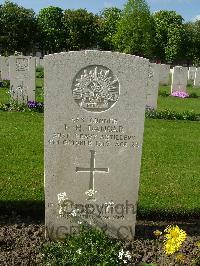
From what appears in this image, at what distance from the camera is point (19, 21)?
5497 cm

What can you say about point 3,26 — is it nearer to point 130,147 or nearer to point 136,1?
point 136,1

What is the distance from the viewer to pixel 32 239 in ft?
15.6

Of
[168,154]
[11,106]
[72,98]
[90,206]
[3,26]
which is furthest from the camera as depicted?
[3,26]

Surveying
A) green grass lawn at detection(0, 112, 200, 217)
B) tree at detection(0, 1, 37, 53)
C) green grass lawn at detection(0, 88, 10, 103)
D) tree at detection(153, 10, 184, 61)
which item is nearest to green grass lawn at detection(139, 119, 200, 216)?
green grass lawn at detection(0, 112, 200, 217)

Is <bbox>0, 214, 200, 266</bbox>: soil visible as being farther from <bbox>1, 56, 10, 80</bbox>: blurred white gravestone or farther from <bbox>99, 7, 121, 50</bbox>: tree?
<bbox>99, 7, 121, 50</bbox>: tree

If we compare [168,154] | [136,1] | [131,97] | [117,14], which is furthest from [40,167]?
[117,14]

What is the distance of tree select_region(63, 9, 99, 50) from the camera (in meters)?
56.7

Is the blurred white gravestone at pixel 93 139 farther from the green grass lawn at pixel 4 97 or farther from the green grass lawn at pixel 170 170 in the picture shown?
the green grass lawn at pixel 4 97

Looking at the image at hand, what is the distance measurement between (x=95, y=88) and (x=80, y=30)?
179 ft

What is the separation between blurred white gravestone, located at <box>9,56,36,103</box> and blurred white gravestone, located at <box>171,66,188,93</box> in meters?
7.60

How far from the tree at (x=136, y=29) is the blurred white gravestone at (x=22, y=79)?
33293mm

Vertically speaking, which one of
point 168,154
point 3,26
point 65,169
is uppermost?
point 3,26

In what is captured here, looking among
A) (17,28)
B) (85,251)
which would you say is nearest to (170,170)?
(85,251)

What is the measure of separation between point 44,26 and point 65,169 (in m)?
55.3
